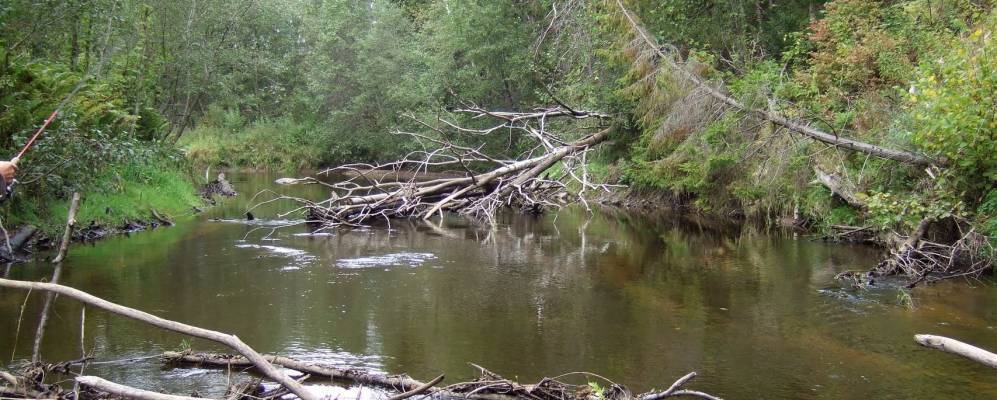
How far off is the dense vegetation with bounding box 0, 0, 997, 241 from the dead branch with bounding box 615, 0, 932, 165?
215 mm

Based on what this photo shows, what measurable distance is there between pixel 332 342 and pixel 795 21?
18.7 m

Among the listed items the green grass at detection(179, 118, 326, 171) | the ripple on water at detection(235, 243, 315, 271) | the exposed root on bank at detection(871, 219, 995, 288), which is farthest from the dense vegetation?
the green grass at detection(179, 118, 326, 171)

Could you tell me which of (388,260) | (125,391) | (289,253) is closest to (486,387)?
(125,391)

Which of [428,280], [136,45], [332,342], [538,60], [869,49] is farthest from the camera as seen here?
[538,60]

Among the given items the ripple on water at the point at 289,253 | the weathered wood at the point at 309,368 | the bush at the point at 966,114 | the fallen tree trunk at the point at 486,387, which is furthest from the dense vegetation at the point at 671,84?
the fallen tree trunk at the point at 486,387

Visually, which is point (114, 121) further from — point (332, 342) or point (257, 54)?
point (257, 54)

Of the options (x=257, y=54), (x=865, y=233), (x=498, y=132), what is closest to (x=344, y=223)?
(x=865, y=233)

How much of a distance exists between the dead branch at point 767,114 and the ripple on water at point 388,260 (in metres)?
5.70

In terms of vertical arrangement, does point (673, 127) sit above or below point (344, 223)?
above

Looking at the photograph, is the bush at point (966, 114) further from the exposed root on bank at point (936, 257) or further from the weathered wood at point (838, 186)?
the weathered wood at point (838, 186)

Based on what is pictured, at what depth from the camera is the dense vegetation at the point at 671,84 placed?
10945 millimetres

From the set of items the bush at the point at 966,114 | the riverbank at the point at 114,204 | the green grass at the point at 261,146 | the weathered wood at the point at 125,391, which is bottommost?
the weathered wood at the point at 125,391

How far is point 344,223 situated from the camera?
16500 millimetres

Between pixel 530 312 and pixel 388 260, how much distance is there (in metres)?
3.94
